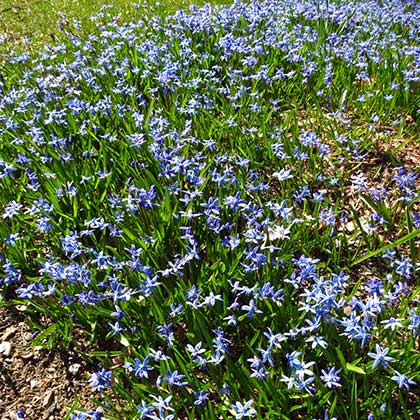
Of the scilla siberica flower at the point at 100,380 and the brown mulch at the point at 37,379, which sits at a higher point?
the scilla siberica flower at the point at 100,380

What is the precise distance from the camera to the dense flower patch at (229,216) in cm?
227

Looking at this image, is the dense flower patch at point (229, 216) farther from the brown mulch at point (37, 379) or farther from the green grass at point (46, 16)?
the green grass at point (46, 16)

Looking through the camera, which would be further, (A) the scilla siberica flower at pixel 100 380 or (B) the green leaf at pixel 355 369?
(A) the scilla siberica flower at pixel 100 380

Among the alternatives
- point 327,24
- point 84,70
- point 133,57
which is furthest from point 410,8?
point 84,70

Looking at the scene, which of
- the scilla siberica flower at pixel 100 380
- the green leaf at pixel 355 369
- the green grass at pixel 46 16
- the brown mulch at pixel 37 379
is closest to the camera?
the green leaf at pixel 355 369

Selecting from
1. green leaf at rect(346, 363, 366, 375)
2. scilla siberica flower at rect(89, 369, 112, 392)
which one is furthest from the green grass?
green leaf at rect(346, 363, 366, 375)

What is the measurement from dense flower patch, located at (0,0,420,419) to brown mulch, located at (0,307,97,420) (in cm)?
16

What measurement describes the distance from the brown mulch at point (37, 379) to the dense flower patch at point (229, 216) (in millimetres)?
160

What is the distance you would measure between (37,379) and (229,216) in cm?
154

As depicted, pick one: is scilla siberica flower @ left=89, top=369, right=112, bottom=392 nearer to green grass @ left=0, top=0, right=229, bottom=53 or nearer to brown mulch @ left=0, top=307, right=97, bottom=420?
brown mulch @ left=0, top=307, right=97, bottom=420

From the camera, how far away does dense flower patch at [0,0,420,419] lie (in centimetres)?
227

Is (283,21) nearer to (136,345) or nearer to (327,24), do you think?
(327,24)

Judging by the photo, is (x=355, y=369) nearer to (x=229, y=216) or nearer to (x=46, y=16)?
(x=229, y=216)

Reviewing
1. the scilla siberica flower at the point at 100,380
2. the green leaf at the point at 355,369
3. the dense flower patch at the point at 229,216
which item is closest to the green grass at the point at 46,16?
the dense flower patch at the point at 229,216
